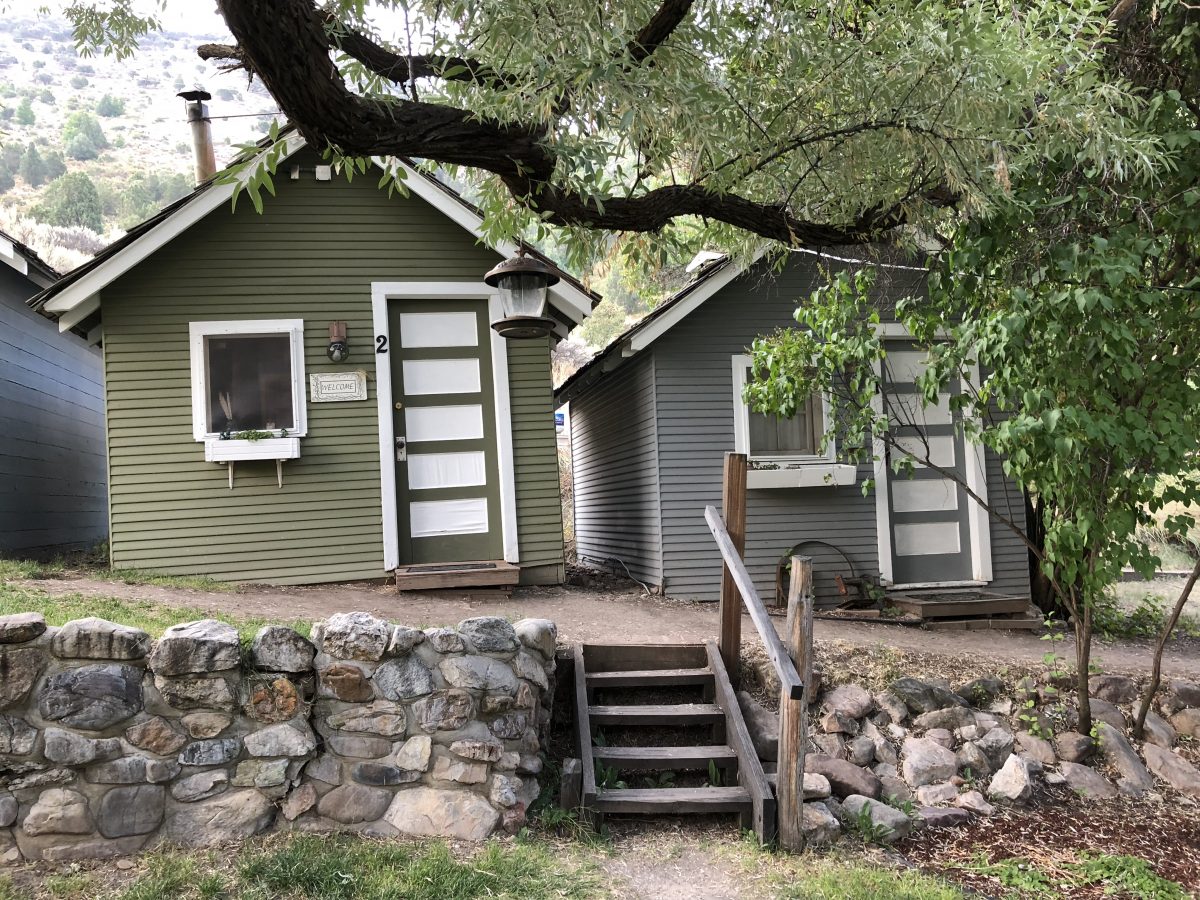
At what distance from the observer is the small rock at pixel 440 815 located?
159 inches

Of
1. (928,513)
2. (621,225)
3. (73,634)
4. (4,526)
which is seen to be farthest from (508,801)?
(4,526)

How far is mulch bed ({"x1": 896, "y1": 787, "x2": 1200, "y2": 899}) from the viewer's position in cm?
433

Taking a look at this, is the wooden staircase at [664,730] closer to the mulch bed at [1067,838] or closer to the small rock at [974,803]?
the mulch bed at [1067,838]

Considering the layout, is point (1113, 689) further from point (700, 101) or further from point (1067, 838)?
point (700, 101)

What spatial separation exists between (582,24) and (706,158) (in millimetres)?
897

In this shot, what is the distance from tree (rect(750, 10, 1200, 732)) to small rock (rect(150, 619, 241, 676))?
3.87m

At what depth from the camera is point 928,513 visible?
8.82 m

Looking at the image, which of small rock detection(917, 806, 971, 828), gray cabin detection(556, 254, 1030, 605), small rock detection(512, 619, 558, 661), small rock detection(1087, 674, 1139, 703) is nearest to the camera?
small rock detection(512, 619, 558, 661)

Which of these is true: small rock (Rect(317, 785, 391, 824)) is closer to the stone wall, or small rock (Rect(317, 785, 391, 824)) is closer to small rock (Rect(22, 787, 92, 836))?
the stone wall

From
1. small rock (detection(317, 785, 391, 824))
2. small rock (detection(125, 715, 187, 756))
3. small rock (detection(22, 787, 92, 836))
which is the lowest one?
small rock (detection(317, 785, 391, 824))

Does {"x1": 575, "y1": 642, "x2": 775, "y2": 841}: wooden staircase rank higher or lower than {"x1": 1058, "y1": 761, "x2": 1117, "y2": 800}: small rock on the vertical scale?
higher

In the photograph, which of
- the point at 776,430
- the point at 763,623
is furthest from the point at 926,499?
the point at 763,623

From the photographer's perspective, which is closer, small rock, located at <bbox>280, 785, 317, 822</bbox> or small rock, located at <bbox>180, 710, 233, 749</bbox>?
small rock, located at <bbox>180, 710, 233, 749</bbox>

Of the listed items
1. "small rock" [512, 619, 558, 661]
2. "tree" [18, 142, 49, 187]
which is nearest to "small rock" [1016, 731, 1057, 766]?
"small rock" [512, 619, 558, 661]
